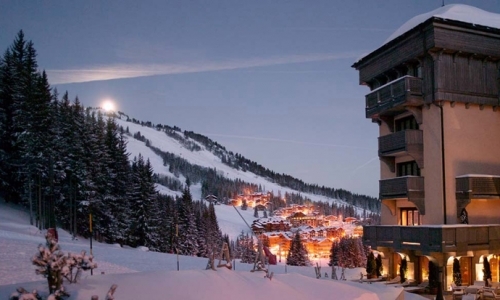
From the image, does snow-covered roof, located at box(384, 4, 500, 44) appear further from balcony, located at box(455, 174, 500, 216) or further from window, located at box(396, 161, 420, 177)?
balcony, located at box(455, 174, 500, 216)

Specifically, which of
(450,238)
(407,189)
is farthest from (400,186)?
(450,238)

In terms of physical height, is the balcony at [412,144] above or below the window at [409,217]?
above

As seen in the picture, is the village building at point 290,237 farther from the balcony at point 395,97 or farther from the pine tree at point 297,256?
the balcony at point 395,97

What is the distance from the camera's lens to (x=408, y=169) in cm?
2936

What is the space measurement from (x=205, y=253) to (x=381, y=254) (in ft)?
132

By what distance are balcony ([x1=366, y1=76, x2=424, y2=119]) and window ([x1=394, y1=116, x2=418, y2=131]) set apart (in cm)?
77

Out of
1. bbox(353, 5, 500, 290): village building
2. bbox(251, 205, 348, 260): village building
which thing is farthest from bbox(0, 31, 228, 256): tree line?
bbox(251, 205, 348, 260): village building

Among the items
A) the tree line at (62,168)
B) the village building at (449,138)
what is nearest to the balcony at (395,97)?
the village building at (449,138)

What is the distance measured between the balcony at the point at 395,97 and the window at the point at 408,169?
3.33 meters

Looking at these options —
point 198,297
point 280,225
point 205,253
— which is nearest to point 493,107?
point 198,297

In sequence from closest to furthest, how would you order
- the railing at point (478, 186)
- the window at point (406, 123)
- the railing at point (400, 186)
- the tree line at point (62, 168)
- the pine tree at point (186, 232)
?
the railing at point (478, 186) < the railing at point (400, 186) < the window at point (406, 123) < the tree line at point (62, 168) < the pine tree at point (186, 232)

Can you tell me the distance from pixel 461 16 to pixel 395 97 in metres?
5.70

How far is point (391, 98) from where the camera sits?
2761 cm

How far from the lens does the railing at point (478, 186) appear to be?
81.1ft
